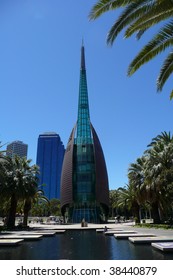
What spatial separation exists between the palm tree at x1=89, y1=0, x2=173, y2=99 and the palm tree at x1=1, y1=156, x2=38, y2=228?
24.1 metres

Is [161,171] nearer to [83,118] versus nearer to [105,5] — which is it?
[105,5]

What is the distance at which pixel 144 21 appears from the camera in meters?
9.48

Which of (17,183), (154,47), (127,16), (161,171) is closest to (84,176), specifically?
(17,183)

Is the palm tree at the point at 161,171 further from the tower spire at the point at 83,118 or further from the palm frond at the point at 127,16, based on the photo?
the tower spire at the point at 83,118

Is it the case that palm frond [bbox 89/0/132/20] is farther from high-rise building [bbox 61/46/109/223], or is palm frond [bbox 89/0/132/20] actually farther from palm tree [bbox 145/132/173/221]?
high-rise building [bbox 61/46/109/223]

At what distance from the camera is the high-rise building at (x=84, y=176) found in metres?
66.3

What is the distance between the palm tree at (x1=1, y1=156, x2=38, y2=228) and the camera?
108ft

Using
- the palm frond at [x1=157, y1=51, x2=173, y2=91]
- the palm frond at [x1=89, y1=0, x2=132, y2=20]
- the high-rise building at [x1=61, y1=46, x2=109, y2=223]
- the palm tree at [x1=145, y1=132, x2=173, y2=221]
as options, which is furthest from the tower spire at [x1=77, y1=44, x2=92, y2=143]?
the palm frond at [x1=89, y1=0, x2=132, y2=20]

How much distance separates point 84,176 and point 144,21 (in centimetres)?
6130

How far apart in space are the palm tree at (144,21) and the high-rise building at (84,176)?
56.7 m

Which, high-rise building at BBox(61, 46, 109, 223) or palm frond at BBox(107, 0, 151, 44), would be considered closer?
palm frond at BBox(107, 0, 151, 44)

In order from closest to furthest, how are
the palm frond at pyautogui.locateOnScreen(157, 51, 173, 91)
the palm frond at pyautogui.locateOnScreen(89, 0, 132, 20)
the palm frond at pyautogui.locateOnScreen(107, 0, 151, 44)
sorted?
the palm frond at pyautogui.locateOnScreen(89, 0, 132, 20) → the palm frond at pyautogui.locateOnScreen(107, 0, 151, 44) → the palm frond at pyautogui.locateOnScreen(157, 51, 173, 91)
